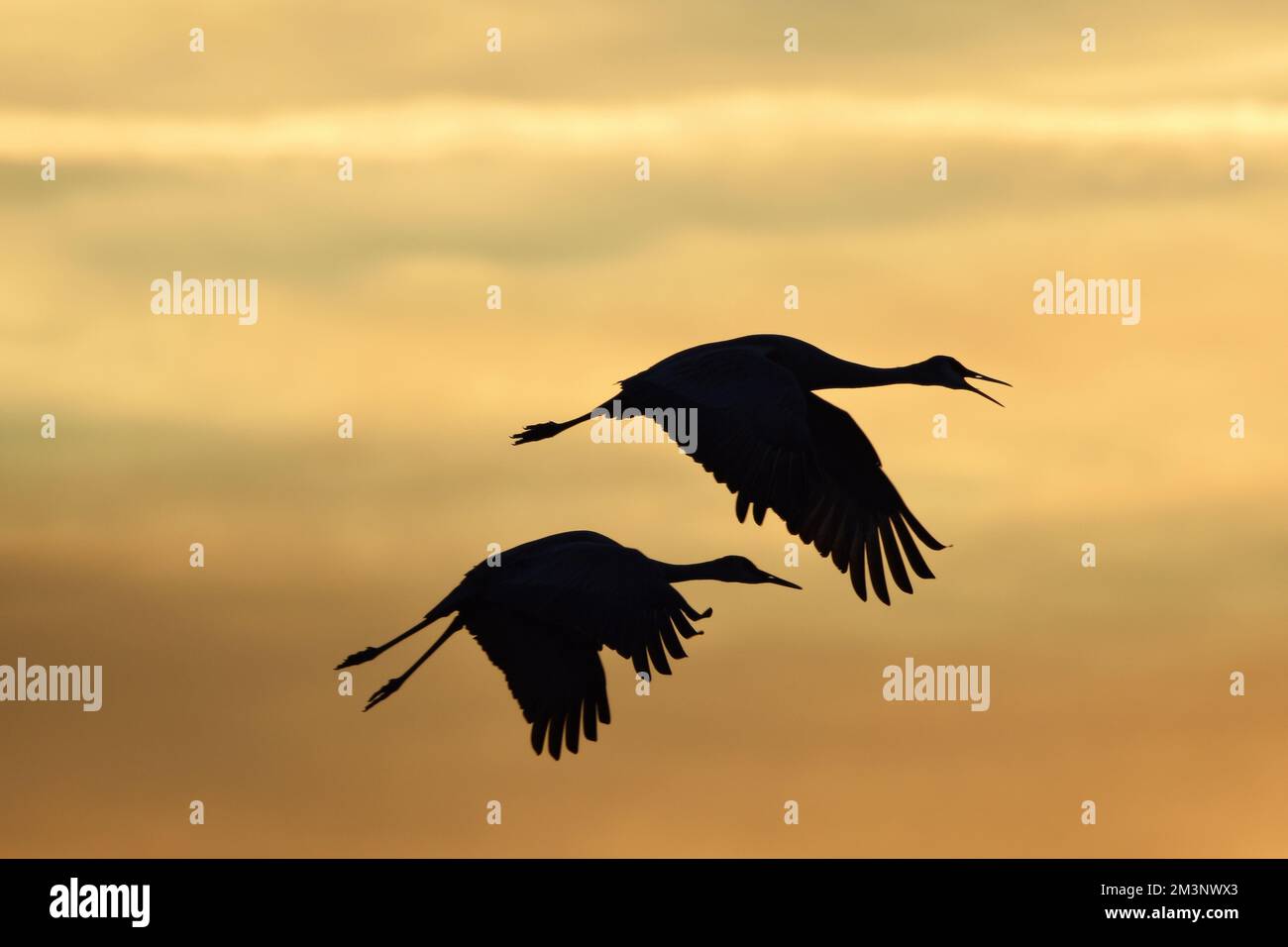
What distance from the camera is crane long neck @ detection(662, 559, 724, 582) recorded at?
23209 millimetres

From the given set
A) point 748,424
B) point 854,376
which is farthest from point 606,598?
point 854,376

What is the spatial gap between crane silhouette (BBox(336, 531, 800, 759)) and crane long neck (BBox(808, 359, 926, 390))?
2.64m

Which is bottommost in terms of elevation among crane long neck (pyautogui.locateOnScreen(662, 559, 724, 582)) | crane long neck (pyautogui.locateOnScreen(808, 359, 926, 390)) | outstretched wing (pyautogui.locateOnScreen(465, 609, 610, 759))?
outstretched wing (pyautogui.locateOnScreen(465, 609, 610, 759))

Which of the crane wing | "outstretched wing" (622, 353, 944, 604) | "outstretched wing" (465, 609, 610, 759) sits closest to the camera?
the crane wing

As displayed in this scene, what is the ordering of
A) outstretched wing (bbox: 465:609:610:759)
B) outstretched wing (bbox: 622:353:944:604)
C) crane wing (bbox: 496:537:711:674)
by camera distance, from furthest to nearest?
outstretched wing (bbox: 465:609:610:759), outstretched wing (bbox: 622:353:944:604), crane wing (bbox: 496:537:711:674)

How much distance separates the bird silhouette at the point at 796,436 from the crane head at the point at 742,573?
788mm

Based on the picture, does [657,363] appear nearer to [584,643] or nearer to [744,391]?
[744,391]

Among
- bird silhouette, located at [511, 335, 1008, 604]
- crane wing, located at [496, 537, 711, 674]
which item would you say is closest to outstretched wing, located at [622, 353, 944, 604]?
bird silhouette, located at [511, 335, 1008, 604]

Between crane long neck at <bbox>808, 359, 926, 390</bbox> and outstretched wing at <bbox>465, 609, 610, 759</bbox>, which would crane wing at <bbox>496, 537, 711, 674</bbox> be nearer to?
outstretched wing at <bbox>465, 609, 610, 759</bbox>

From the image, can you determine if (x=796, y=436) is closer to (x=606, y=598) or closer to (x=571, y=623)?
(x=606, y=598)

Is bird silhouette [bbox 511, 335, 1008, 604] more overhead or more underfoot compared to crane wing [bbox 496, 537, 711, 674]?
more overhead

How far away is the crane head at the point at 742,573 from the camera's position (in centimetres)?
2408
